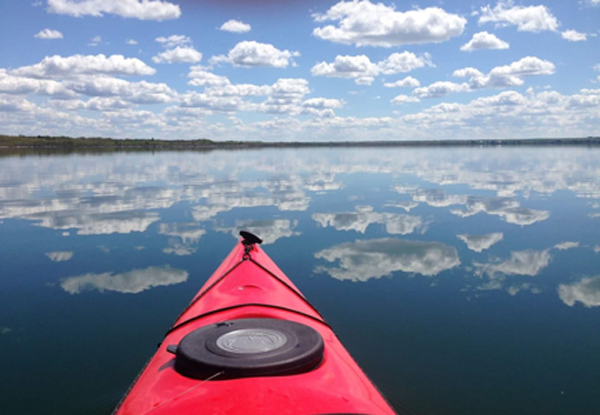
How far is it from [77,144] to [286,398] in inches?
5352

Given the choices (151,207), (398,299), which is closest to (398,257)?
(398,299)

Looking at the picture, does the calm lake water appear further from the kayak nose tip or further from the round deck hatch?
the round deck hatch

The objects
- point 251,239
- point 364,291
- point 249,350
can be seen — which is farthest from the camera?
point 364,291

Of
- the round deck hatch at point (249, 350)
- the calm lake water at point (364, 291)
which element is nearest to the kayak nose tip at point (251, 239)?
the calm lake water at point (364, 291)

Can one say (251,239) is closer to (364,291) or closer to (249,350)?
(364,291)

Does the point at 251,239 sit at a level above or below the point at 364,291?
above

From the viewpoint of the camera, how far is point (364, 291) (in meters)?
7.41

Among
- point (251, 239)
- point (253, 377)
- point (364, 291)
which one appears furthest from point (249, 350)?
point (364, 291)

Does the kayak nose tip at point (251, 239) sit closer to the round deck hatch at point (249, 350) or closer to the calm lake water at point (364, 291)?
the calm lake water at point (364, 291)

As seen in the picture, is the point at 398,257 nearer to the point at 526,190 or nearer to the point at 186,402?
the point at 186,402

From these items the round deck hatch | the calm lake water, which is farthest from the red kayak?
the calm lake water

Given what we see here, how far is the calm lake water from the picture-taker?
475cm

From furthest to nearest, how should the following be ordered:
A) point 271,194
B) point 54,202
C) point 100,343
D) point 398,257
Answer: point 271,194, point 54,202, point 398,257, point 100,343

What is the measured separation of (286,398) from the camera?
274cm
